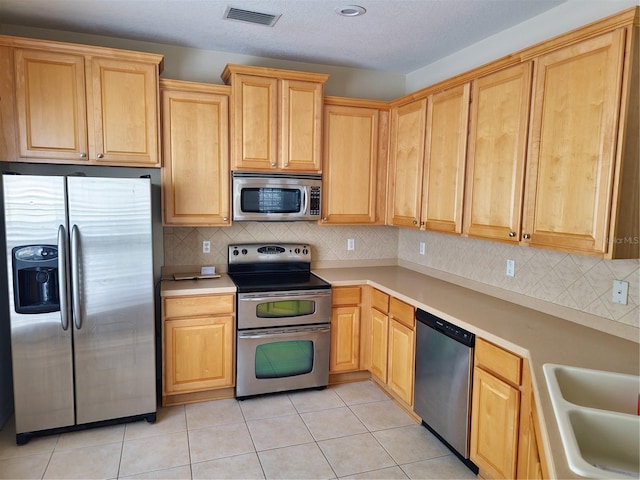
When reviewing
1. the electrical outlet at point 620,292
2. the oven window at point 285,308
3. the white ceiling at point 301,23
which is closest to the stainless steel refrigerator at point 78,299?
the oven window at point 285,308

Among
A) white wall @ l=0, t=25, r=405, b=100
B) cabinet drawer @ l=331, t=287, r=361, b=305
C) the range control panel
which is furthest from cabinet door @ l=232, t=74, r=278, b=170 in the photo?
cabinet drawer @ l=331, t=287, r=361, b=305

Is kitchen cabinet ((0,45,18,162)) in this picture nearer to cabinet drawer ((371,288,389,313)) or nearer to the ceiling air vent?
the ceiling air vent

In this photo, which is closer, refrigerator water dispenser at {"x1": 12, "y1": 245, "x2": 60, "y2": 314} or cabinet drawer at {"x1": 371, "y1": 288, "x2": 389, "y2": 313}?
refrigerator water dispenser at {"x1": 12, "y1": 245, "x2": 60, "y2": 314}

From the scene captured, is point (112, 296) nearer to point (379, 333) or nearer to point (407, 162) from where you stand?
point (379, 333)

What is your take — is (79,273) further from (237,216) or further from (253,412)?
(253,412)

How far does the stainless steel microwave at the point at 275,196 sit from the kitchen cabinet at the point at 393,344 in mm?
867

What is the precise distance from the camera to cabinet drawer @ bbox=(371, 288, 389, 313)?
3207mm

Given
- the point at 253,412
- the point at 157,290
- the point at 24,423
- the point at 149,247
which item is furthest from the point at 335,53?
the point at 24,423

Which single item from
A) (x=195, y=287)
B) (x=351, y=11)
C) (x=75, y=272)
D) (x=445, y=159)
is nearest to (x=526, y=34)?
(x=445, y=159)

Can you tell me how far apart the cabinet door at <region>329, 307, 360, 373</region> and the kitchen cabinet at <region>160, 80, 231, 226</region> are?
3.78 ft

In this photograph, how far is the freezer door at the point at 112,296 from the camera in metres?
2.62

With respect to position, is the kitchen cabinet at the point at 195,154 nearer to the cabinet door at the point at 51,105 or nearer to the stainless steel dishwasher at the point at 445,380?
the cabinet door at the point at 51,105

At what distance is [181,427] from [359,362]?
A: 143cm

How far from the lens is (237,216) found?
10.7ft
